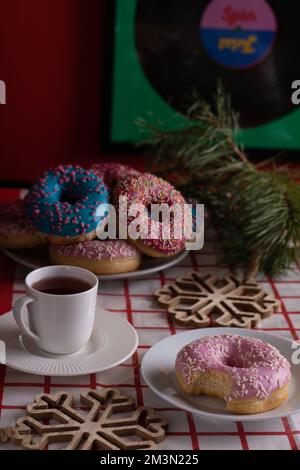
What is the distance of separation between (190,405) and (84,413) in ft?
0.38

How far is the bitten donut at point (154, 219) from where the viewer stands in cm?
114

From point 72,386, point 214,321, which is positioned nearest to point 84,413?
point 72,386

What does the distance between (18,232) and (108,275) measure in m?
0.16

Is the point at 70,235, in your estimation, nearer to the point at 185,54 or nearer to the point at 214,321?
the point at 214,321

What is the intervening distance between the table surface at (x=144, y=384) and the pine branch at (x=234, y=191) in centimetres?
5

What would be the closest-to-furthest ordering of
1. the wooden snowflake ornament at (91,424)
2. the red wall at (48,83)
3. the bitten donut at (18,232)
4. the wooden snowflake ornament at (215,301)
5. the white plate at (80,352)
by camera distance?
the wooden snowflake ornament at (91,424) < the white plate at (80,352) < the wooden snowflake ornament at (215,301) < the bitten donut at (18,232) < the red wall at (48,83)

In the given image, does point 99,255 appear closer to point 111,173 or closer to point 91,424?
point 111,173

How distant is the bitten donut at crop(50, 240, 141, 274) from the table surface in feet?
0.13

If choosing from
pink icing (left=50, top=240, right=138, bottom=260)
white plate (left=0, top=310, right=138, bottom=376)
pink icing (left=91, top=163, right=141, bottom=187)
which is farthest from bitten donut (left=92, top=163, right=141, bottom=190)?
white plate (left=0, top=310, right=138, bottom=376)

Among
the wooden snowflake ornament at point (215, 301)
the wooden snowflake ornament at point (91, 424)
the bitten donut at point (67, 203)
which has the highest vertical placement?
the bitten donut at point (67, 203)

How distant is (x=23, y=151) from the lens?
1710 millimetres

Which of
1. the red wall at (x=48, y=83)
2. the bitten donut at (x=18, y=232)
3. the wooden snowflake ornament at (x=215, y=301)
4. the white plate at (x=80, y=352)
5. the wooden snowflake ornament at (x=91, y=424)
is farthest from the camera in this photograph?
the red wall at (x=48, y=83)

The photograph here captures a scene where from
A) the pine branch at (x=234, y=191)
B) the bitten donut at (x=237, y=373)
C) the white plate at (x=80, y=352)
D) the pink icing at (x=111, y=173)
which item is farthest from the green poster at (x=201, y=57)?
the bitten donut at (x=237, y=373)

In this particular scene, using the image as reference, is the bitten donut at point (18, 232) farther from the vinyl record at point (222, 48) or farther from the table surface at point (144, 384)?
the vinyl record at point (222, 48)
